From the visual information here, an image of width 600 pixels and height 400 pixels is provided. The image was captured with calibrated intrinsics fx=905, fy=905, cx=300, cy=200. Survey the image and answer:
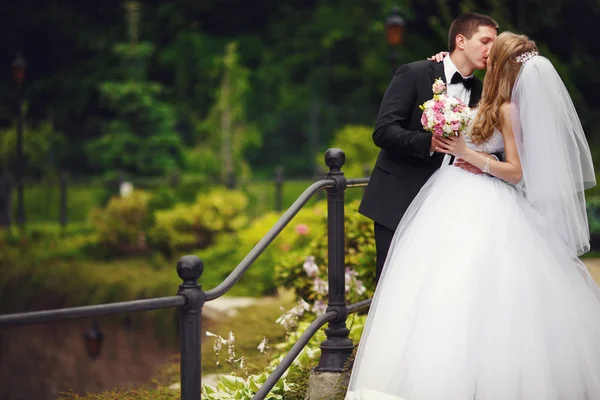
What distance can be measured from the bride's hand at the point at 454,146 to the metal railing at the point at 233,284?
65 centimetres

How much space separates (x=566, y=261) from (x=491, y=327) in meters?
0.54

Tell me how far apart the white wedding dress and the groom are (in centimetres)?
32

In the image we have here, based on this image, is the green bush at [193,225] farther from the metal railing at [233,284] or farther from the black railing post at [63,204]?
the metal railing at [233,284]

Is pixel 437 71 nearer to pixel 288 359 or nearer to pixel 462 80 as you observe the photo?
pixel 462 80

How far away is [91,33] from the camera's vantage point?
121 feet

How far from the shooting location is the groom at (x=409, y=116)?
172 inches

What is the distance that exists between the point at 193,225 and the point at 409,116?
12580mm

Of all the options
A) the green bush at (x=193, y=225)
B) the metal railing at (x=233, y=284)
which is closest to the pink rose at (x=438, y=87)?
the metal railing at (x=233, y=284)

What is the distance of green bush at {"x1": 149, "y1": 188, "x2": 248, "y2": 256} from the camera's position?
1670 centimetres

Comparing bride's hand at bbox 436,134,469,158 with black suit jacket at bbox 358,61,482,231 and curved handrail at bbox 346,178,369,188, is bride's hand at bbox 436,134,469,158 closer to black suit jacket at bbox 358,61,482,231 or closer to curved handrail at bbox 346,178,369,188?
black suit jacket at bbox 358,61,482,231

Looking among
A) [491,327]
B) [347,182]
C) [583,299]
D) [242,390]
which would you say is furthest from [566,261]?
[242,390]

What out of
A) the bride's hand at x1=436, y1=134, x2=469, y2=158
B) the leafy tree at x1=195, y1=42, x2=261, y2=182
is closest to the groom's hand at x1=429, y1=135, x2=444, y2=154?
the bride's hand at x1=436, y1=134, x2=469, y2=158

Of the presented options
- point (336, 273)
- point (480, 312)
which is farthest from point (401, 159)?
point (480, 312)

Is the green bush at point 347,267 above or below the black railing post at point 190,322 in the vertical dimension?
below
